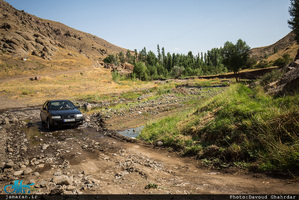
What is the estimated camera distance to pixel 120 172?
4.22 metres

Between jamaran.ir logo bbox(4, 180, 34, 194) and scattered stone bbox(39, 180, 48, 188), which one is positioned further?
scattered stone bbox(39, 180, 48, 188)

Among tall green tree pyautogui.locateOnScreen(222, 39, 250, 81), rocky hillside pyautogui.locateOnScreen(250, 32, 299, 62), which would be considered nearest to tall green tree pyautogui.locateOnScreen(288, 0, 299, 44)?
tall green tree pyautogui.locateOnScreen(222, 39, 250, 81)

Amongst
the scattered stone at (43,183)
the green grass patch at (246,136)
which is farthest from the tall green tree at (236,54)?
the scattered stone at (43,183)

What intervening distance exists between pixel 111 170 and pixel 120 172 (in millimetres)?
361

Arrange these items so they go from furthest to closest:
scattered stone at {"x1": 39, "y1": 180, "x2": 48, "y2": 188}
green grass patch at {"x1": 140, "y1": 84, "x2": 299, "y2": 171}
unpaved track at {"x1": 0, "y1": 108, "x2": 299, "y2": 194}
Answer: green grass patch at {"x1": 140, "y1": 84, "x2": 299, "y2": 171}
scattered stone at {"x1": 39, "y1": 180, "x2": 48, "y2": 188}
unpaved track at {"x1": 0, "y1": 108, "x2": 299, "y2": 194}

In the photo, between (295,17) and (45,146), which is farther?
(295,17)

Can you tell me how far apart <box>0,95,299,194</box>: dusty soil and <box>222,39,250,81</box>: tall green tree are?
126ft

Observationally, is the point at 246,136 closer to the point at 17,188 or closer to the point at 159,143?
the point at 159,143

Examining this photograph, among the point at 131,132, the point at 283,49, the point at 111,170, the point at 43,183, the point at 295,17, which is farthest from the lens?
the point at 283,49

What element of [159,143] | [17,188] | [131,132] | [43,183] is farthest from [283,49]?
[17,188]

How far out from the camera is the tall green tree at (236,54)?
3716 centimetres

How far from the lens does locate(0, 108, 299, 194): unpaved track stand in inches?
125

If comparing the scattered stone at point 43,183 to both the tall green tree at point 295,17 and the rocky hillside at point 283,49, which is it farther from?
the rocky hillside at point 283,49

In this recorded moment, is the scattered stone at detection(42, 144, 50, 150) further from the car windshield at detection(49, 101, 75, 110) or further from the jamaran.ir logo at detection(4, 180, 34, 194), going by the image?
the car windshield at detection(49, 101, 75, 110)
